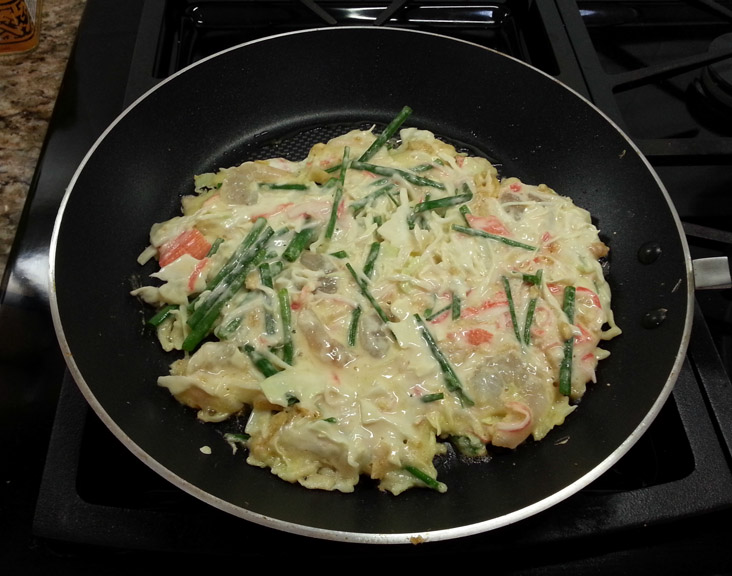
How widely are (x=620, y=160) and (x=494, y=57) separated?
60 cm

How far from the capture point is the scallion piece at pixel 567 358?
5.24 ft

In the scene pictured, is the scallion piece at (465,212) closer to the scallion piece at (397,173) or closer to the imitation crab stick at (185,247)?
the scallion piece at (397,173)

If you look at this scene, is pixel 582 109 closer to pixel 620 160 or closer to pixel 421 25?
pixel 620 160

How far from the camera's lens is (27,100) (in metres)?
2.44

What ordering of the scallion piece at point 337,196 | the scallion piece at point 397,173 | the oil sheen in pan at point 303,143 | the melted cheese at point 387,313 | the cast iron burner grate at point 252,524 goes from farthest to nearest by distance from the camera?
the oil sheen in pan at point 303,143, the scallion piece at point 397,173, the scallion piece at point 337,196, the melted cheese at point 387,313, the cast iron burner grate at point 252,524

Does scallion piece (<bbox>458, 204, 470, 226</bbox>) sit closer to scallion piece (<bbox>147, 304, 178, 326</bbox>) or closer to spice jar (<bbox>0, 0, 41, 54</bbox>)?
scallion piece (<bbox>147, 304, 178, 326</bbox>)

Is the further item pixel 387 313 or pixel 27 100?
pixel 27 100

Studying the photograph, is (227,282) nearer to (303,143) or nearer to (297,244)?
(297,244)

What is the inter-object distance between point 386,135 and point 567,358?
1.02 m

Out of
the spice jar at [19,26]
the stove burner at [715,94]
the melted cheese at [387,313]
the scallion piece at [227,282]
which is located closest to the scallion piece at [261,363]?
the melted cheese at [387,313]

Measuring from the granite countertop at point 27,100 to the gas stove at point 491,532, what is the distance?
219 millimetres

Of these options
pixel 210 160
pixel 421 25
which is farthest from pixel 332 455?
pixel 421 25

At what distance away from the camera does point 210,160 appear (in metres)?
2.12

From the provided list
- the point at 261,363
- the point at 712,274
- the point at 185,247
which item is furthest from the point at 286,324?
the point at 712,274
